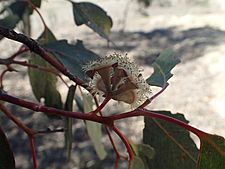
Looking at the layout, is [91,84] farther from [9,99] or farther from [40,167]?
Result: [40,167]

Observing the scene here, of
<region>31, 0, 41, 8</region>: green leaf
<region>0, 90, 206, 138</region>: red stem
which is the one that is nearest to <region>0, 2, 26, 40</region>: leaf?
<region>31, 0, 41, 8</region>: green leaf

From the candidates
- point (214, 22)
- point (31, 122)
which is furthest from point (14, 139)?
point (214, 22)

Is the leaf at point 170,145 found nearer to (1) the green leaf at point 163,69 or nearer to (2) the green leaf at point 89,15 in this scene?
(1) the green leaf at point 163,69

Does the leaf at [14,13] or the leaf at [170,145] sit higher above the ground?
the leaf at [14,13]

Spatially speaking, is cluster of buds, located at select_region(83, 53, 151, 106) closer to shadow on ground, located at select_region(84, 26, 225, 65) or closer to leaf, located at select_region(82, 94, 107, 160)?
leaf, located at select_region(82, 94, 107, 160)

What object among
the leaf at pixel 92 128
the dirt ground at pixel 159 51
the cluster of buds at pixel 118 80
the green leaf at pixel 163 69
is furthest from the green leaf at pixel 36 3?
the dirt ground at pixel 159 51

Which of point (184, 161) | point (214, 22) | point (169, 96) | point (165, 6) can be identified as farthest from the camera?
point (165, 6)
